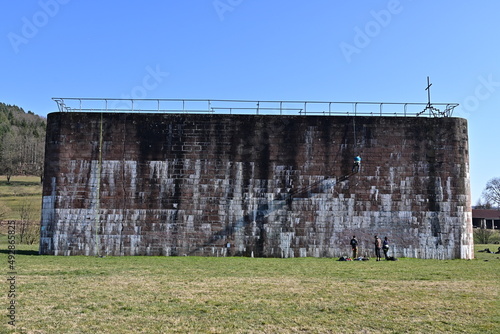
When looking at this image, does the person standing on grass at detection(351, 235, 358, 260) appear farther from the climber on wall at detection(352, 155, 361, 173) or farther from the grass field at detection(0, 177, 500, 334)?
the grass field at detection(0, 177, 500, 334)

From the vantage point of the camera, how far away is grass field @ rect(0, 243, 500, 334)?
891 centimetres

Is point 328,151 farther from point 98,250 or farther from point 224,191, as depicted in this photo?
point 98,250

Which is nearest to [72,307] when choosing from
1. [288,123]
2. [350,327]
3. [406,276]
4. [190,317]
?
[190,317]

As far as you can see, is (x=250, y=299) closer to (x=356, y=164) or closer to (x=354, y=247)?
(x=354, y=247)

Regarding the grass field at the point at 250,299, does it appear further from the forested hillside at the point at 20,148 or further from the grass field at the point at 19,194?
the forested hillside at the point at 20,148

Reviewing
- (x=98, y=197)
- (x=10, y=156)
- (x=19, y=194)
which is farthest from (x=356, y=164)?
(x=10, y=156)

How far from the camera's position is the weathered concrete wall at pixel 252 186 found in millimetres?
24594

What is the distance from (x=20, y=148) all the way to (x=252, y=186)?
86859mm

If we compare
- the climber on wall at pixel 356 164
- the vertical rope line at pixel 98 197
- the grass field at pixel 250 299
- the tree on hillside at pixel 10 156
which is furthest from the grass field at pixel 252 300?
the tree on hillside at pixel 10 156

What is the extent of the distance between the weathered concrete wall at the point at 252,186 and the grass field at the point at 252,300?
5779mm

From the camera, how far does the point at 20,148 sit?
97.7 m

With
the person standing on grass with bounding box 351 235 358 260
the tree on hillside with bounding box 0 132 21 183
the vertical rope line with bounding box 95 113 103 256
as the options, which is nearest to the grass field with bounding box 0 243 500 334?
the person standing on grass with bounding box 351 235 358 260

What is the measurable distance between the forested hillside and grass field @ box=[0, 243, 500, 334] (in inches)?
3108

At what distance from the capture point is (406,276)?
16.4m
